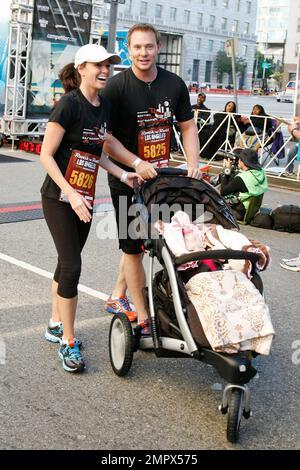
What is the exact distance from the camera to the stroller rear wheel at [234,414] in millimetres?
3168

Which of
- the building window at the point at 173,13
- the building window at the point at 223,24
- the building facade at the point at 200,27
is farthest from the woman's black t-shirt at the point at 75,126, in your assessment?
the building window at the point at 223,24

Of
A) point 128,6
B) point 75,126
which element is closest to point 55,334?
point 75,126

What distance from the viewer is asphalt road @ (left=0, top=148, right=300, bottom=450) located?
3.23 metres

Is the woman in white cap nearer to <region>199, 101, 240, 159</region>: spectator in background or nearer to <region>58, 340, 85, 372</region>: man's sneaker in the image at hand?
<region>58, 340, 85, 372</region>: man's sneaker

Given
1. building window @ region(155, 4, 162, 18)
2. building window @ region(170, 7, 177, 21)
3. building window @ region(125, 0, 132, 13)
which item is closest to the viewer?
building window @ region(125, 0, 132, 13)

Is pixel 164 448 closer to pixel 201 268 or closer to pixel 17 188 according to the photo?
pixel 201 268

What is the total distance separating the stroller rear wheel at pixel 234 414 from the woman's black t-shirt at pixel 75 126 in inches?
Answer: 63.0

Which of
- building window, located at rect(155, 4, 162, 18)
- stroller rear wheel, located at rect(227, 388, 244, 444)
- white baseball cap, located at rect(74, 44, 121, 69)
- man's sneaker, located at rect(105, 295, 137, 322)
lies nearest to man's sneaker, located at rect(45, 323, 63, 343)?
man's sneaker, located at rect(105, 295, 137, 322)

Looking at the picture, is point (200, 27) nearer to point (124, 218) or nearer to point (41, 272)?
point (41, 272)

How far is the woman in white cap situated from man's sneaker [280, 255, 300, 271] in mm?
3382

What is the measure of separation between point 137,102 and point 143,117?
0.37 feet

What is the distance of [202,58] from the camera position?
104 metres

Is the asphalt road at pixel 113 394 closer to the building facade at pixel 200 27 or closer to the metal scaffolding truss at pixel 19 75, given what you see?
the metal scaffolding truss at pixel 19 75

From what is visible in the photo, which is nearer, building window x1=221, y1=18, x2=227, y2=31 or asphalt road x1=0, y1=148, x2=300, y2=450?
asphalt road x1=0, y1=148, x2=300, y2=450
